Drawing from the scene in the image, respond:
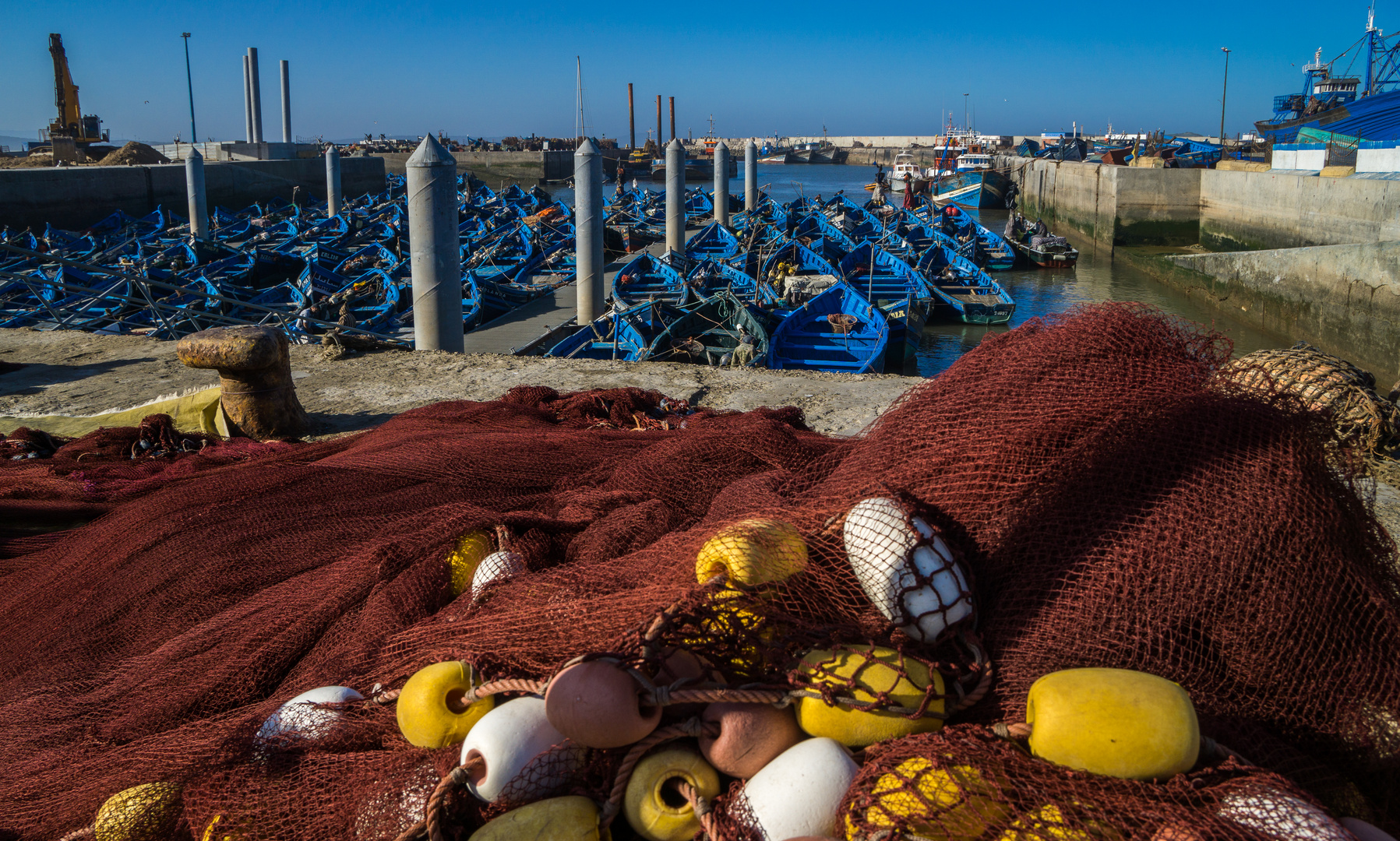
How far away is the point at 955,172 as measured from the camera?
2050 inches

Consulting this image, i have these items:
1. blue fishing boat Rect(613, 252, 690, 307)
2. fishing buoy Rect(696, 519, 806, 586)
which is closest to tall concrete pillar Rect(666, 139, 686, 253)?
blue fishing boat Rect(613, 252, 690, 307)

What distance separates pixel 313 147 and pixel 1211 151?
182 feet

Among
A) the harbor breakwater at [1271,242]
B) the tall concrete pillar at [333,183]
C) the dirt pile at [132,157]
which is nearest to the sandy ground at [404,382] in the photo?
the harbor breakwater at [1271,242]

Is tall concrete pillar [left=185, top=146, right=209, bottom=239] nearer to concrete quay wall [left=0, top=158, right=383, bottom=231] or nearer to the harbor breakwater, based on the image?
concrete quay wall [left=0, top=158, right=383, bottom=231]

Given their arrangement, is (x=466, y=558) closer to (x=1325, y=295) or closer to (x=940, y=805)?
(x=940, y=805)

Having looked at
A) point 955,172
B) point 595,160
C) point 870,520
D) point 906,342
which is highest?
point 955,172

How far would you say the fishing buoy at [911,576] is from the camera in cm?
185

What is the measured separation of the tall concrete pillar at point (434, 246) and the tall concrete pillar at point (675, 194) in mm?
11477

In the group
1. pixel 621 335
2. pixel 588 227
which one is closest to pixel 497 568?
pixel 621 335

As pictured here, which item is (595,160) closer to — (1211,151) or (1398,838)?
(1398,838)

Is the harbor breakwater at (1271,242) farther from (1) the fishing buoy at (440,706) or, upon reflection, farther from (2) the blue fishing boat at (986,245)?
(1) the fishing buoy at (440,706)

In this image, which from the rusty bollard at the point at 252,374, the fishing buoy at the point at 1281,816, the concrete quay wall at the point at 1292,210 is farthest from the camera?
the concrete quay wall at the point at 1292,210

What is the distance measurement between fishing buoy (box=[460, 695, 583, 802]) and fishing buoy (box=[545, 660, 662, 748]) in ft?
0.35

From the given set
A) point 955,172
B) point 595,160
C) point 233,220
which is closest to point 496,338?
point 595,160
